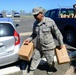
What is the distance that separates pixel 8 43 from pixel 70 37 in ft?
17.4

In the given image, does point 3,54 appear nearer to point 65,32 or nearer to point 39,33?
point 39,33

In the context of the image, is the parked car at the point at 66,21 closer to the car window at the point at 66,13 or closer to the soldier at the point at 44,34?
the car window at the point at 66,13

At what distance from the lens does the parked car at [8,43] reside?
571 centimetres

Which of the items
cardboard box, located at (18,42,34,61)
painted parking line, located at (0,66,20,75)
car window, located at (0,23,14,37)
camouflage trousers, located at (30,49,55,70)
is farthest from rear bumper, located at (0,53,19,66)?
camouflage trousers, located at (30,49,55,70)

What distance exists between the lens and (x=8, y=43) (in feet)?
18.9

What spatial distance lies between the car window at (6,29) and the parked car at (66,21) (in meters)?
4.74

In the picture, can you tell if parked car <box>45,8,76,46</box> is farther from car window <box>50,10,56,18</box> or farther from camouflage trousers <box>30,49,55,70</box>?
camouflage trousers <box>30,49,55,70</box>

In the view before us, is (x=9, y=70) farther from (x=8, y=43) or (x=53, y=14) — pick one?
(x=53, y=14)

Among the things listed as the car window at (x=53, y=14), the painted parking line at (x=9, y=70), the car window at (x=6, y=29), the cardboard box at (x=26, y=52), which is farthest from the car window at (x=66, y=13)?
the cardboard box at (x=26, y=52)

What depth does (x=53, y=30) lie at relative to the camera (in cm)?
509

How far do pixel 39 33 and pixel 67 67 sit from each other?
5.55 ft

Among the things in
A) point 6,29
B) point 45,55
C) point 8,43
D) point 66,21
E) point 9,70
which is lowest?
point 9,70

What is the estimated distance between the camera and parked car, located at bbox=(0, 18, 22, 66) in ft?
18.7

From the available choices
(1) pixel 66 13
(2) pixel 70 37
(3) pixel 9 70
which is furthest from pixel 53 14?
(3) pixel 9 70
